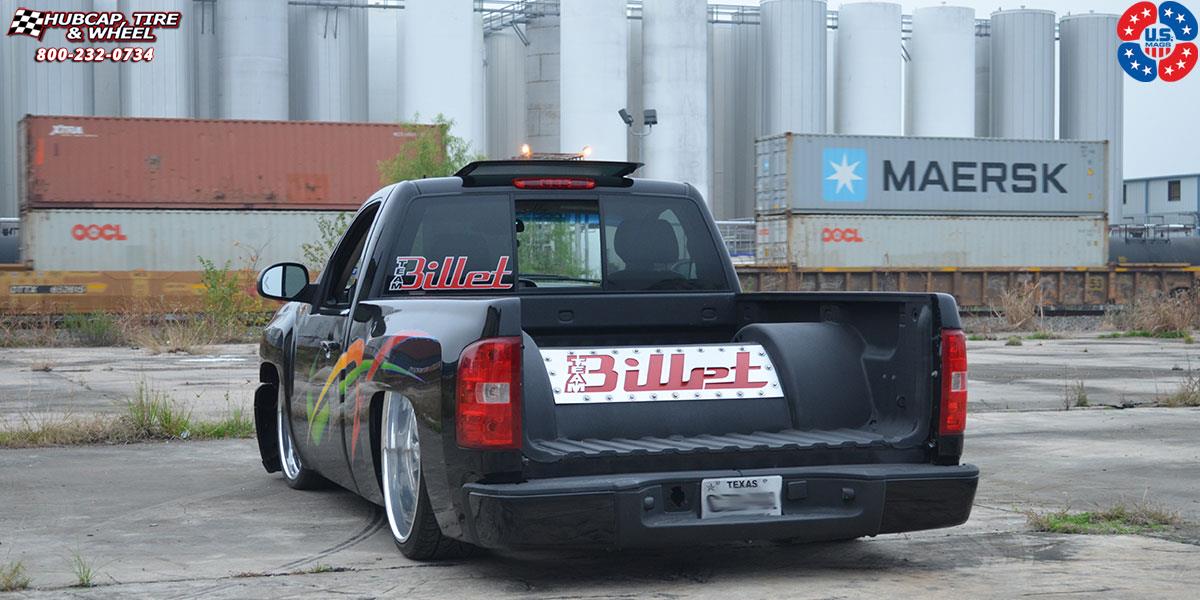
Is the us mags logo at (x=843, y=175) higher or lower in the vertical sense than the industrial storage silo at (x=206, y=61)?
lower

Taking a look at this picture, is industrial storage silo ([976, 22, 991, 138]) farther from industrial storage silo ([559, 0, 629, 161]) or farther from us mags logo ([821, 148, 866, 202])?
us mags logo ([821, 148, 866, 202])

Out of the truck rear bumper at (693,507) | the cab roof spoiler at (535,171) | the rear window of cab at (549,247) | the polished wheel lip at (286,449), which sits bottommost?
the polished wheel lip at (286,449)

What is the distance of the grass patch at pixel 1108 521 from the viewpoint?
21.8 feet

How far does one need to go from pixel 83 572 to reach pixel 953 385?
341cm

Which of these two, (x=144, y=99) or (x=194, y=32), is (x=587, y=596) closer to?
(x=144, y=99)

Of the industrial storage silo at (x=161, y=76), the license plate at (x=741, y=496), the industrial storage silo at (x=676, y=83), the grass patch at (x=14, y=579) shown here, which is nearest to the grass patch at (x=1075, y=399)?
the license plate at (x=741, y=496)

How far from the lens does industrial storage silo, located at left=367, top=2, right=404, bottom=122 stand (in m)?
55.7

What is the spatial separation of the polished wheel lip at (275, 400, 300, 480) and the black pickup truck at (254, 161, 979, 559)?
68 cm

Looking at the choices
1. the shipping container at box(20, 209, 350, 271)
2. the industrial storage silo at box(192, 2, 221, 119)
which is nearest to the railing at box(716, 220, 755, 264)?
the shipping container at box(20, 209, 350, 271)

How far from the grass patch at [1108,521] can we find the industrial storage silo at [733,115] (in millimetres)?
53709

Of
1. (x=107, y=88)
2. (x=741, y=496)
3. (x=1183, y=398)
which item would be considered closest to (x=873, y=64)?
(x=107, y=88)

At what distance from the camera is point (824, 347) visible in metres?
5.86

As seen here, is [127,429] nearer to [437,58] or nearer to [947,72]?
[437,58]

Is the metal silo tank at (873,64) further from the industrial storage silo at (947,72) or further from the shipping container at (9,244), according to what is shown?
the shipping container at (9,244)
